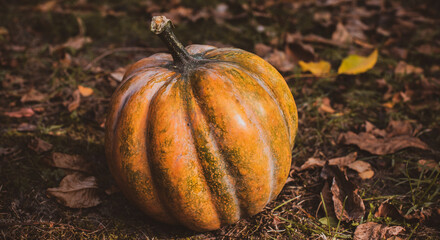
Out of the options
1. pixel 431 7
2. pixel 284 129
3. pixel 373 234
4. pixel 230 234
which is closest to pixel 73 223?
pixel 230 234

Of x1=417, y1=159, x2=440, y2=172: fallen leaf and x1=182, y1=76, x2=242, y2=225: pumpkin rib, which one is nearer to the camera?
x1=182, y1=76, x2=242, y2=225: pumpkin rib

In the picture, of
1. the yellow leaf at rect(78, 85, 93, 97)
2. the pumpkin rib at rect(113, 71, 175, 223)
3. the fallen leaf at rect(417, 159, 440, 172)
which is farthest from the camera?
the yellow leaf at rect(78, 85, 93, 97)

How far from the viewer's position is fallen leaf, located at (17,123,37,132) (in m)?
3.11

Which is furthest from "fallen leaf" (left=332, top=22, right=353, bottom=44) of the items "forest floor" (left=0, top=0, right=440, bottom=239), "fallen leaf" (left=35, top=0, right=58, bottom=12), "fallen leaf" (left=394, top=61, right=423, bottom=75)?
"fallen leaf" (left=35, top=0, right=58, bottom=12)

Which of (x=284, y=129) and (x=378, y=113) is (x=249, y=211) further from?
(x=378, y=113)

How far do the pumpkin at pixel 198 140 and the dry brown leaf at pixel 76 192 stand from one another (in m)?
0.45

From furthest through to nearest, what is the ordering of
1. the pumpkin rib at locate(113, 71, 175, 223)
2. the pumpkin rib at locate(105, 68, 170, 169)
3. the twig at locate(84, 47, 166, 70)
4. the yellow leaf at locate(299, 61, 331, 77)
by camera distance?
the twig at locate(84, 47, 166, 70), the yellow leaf at locate(299, 61, 331, 77), the pumpkin rib at locate(105, 68, 170, 169), the pumpkin rib at locate(113, 71, 175, 223)

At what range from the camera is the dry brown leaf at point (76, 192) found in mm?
2432

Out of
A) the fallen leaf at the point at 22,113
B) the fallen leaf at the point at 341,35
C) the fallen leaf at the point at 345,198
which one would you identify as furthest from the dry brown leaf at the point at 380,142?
the fallen leaf at the point at 22,113

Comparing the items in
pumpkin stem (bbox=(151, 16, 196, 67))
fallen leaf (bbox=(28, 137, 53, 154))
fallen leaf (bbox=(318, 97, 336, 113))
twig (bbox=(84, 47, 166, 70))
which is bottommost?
fallen leaf (bbox=(318, 97, 336, 113))

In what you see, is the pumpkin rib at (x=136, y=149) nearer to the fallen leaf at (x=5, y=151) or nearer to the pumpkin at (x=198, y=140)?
the pumpkin at (x=198, y=140)

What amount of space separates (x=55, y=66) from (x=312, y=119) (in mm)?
3124

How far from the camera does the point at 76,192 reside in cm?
248

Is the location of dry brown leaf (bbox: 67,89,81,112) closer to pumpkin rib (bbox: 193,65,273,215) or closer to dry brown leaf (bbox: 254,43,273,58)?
pumpkin rib (bbox: 193,65,273,215)
